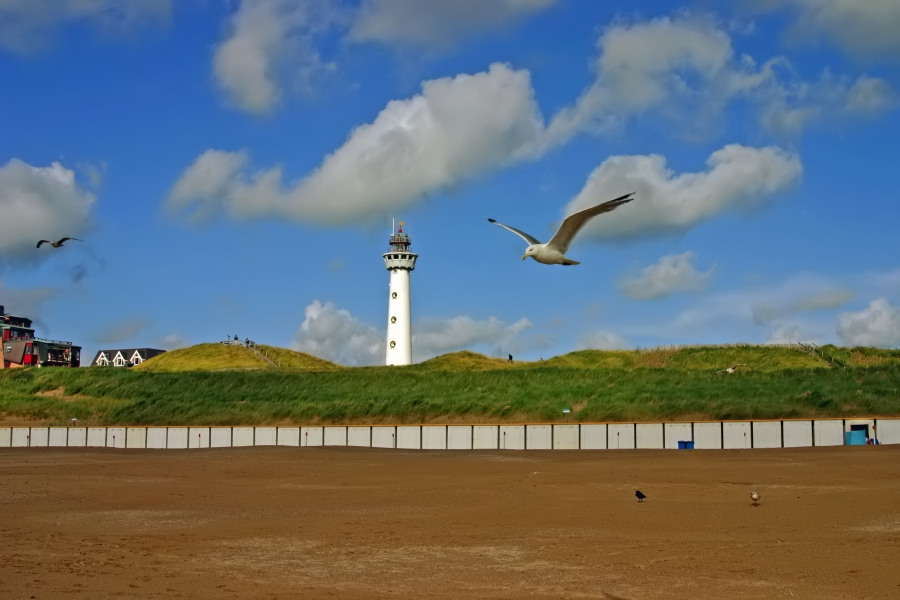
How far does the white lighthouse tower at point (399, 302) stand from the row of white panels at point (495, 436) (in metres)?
32.8

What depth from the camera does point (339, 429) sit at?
40.1 m

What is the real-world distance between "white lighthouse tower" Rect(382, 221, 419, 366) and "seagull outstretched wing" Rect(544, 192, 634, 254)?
178 ft

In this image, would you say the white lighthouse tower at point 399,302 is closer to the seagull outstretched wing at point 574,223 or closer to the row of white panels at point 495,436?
the row of white panels at point 495,436

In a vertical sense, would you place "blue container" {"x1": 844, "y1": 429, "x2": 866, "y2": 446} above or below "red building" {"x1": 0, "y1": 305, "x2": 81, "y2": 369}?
below

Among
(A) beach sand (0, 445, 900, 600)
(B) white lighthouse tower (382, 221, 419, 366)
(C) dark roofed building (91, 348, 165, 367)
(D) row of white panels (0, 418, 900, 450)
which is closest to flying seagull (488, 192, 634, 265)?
(A) beach sand (0, 445, 900, 600)

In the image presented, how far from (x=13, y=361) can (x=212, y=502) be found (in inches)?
2922

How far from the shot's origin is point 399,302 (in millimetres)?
77500

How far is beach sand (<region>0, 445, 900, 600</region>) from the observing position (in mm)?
11234

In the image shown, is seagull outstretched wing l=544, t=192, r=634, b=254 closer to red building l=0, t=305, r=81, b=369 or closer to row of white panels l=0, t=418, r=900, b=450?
row of white panels l=0, t=418, r=900, b=450

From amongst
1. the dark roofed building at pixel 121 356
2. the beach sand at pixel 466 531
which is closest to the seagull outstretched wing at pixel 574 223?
the beach sand at pixel 466 531

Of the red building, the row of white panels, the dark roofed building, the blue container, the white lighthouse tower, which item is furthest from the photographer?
the dark roofed building

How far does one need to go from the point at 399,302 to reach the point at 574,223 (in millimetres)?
57527

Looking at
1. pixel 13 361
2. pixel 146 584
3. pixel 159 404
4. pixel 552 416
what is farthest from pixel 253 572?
pixel 13 361

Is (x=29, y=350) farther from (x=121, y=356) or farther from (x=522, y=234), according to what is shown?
(x=522, y=234)
